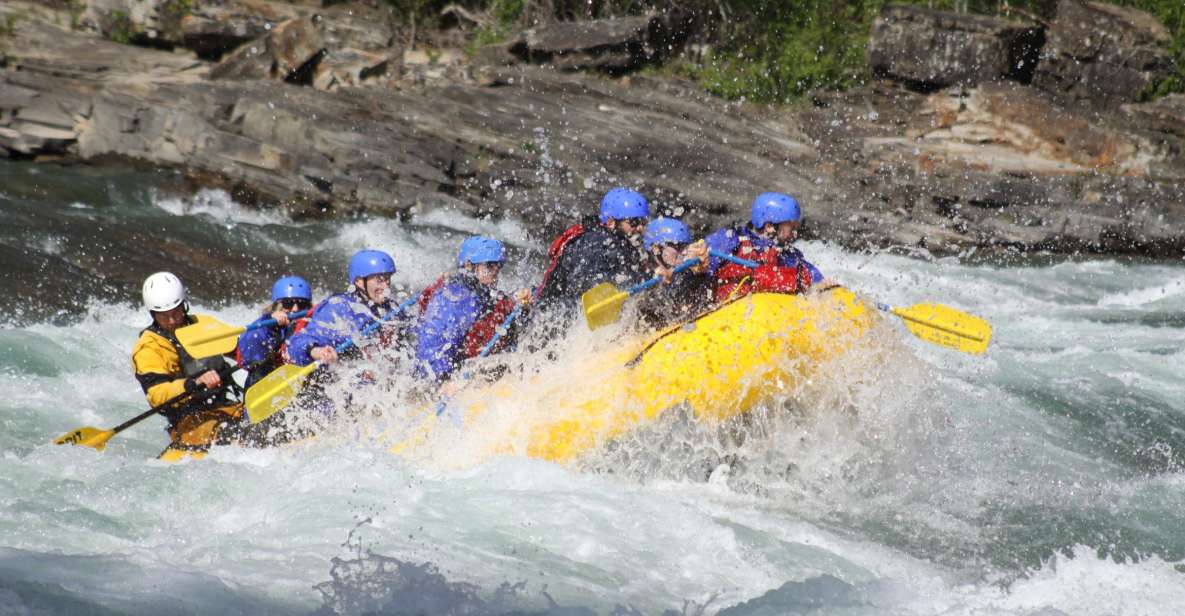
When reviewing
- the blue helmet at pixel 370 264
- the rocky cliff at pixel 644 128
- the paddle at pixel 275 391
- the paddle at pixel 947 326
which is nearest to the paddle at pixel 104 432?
the paddle at pixel 275 391

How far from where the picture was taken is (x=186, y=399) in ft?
21.3

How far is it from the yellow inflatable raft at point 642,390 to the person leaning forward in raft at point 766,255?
1.57ft

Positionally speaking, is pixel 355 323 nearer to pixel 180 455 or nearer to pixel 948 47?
pixel 180 455

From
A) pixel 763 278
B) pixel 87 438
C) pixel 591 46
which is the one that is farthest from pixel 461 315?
pixel 591 46

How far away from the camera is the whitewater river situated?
493 centimetres

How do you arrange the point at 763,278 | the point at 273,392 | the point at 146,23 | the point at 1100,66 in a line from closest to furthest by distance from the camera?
1. the point at 273,392
2. the point at 763,278
3. the point at 1100,66
4. the point at 146,23

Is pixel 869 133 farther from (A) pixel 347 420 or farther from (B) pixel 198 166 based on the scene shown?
(A) pixel 347 420

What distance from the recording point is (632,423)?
6.34 metres

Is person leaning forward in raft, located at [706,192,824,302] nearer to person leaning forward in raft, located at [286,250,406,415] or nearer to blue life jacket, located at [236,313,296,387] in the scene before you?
person leaning forward in raft, located at [286,250,406,415]

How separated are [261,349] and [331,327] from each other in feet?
1.81

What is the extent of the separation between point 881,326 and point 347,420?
2.95 m

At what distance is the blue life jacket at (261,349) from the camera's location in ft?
22.2

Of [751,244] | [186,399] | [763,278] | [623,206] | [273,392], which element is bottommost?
[186,399]

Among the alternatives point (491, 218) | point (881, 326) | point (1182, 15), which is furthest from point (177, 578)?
point (1182, 15)
